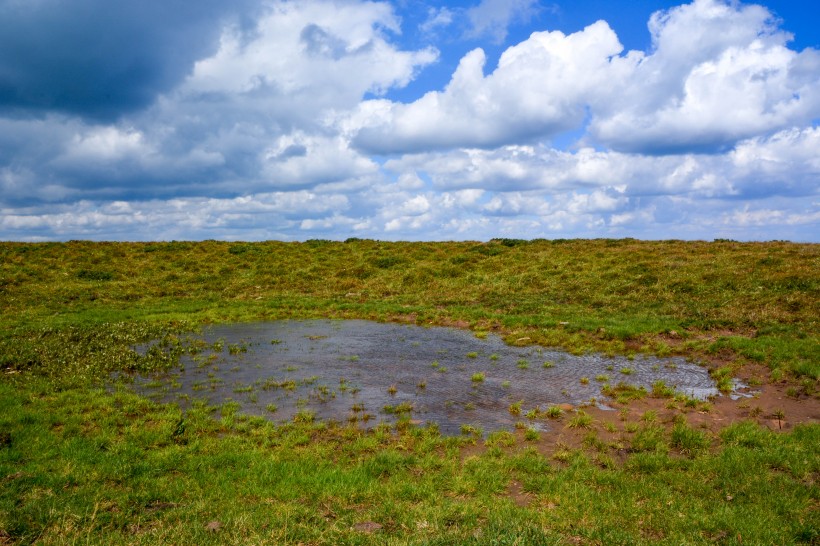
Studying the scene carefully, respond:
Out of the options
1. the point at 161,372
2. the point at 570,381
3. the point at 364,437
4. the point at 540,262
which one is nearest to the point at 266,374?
the point at 161,372

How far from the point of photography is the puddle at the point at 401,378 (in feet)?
48.5

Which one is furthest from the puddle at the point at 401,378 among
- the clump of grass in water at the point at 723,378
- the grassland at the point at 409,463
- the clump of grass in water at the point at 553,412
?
the grassland at the point at 409,463

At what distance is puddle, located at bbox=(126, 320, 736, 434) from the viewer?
14789 mm

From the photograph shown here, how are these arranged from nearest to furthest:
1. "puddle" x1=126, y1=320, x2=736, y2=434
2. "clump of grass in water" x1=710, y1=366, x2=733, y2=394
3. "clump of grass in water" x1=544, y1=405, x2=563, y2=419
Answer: "clump of grass in water" x1=544, y1=405, x2=563, y2=419 < "puddle" x1=126, y1=320, x2=736, y2=434 < "clump of grass in water" x1=710, y1=366, x2=733, y2=394

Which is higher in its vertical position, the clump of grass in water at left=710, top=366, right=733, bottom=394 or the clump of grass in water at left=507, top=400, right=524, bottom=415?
the clump of grass in water at left=710, top=366, right=733, bottom=394

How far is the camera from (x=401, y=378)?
1811 cm

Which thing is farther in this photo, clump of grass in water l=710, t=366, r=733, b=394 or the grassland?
clump of grass in water l=710, t=366, r=733, b=394

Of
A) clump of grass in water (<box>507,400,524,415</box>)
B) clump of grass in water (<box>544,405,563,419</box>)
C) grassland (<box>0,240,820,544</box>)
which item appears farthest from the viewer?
clump of grass in water (<box>507,400,524,415</box>)

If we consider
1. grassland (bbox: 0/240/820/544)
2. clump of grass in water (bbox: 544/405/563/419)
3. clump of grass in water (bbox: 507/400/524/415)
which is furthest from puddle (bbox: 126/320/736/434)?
grassland (bbox: 0/240/820/544)

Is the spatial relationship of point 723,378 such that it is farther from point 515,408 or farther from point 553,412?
point 515,408

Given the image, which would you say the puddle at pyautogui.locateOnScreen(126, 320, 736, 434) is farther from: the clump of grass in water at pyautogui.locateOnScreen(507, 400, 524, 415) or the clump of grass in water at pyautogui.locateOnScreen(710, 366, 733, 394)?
the clump of grass in water at pyautogui.locateOnScreen(710, 366, 733, 394)

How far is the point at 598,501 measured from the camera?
9148 millimetres

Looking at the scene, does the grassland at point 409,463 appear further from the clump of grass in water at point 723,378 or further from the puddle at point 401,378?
the puddle at point 401,378

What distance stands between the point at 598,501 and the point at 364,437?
578 centimetres
